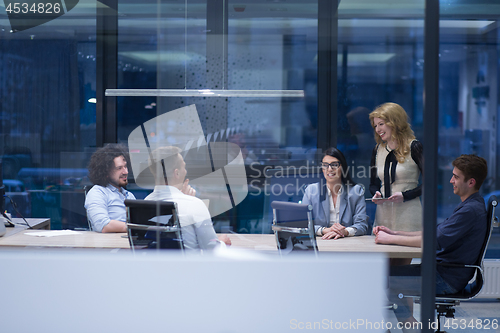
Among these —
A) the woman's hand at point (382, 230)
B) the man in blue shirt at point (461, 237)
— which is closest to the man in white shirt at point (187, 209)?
the woman's hand at point (382, 230)

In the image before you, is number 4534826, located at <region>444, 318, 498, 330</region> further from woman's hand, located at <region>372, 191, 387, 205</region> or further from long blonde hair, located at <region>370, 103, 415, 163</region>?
long blonde hair, located at <region>370, 103, 415, 163</region>

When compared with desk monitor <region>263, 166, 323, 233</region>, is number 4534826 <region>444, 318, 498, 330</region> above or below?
below

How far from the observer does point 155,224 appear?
9.04 ft

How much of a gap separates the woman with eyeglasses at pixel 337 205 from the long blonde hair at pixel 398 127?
438mm

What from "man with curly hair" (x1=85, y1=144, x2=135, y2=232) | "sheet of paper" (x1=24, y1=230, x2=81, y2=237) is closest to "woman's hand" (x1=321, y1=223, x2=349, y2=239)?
"man with curly hair" (x1=85, y1=144, x2=135, y2=232)

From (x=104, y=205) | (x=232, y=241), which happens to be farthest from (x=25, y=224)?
(x=232, y=241)

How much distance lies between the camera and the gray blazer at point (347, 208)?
3.42 metres

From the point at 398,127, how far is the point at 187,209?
203cm

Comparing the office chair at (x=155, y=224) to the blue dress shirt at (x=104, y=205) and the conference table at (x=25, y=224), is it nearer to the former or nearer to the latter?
the blue dress shirt at (x=104, y=205)

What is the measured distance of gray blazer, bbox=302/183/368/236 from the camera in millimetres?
3418

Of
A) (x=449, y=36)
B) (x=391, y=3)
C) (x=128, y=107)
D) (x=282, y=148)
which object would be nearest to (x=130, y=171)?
(x=128, y=107)

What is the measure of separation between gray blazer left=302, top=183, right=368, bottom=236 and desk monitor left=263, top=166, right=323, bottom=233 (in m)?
0.65

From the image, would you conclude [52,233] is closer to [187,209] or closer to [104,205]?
[104,205]

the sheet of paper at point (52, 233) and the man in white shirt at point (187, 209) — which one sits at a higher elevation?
the man in white shirt at point (187, 209)
